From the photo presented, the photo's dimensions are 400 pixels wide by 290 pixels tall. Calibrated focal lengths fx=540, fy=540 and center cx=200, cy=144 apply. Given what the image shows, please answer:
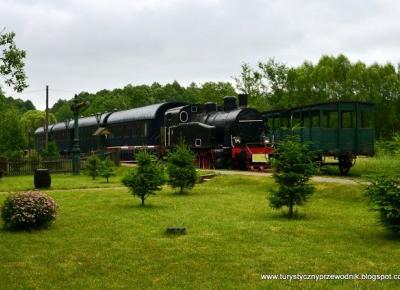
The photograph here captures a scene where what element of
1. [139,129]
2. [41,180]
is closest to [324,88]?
[139,129]

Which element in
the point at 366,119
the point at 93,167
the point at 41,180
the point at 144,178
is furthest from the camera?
the point at 93,167

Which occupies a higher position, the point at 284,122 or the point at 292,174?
the point at 284,122

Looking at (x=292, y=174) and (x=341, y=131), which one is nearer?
(x=292, y=174)

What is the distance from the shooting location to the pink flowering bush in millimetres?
13055

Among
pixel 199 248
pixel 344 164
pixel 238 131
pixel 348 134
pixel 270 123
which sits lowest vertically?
pixel 199 248

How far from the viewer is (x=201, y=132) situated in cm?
3123

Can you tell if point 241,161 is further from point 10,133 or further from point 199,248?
point 10,133

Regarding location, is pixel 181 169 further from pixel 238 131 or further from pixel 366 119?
pixel 366 119

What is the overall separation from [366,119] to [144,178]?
1312 centimetres

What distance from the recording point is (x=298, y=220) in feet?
46.5

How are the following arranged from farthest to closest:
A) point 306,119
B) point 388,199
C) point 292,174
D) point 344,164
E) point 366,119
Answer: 1. point 306,119
2. point 366,119
3. point 344,164
4. point 292,174
5. point 388,199

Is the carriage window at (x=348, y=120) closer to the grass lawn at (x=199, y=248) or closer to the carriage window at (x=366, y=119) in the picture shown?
the carriage window at (x=366, y=119)

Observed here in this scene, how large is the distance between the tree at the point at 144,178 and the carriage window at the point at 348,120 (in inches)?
443

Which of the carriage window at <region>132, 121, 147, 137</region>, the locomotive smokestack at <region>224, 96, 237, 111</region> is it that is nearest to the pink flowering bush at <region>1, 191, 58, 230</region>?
the locomotive smokestack at <region>224, 96, 237, 111</region>
